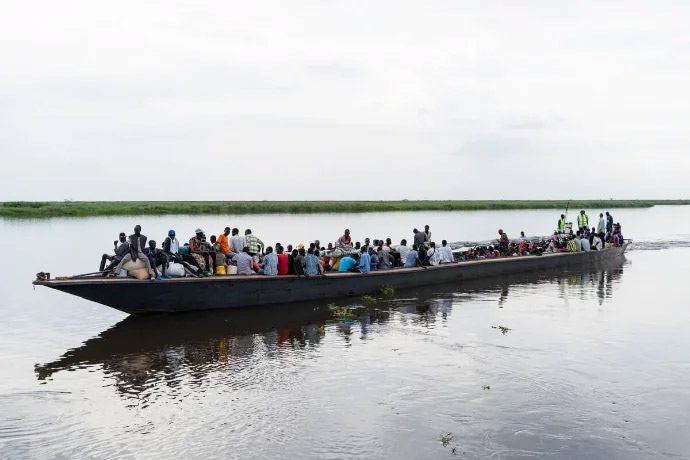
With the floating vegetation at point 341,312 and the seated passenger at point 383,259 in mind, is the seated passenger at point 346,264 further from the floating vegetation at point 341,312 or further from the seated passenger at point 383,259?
the floating vegetation at point 341,312

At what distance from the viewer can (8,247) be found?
28656 millimetres

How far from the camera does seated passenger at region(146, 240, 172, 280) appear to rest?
13228 mm

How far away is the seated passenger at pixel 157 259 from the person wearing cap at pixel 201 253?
0.86 metres


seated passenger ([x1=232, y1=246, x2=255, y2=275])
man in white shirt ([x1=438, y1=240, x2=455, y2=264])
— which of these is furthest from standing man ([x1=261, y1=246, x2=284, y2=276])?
man in white shirt ([x1=438, y1=240, x2=455, y2=264])

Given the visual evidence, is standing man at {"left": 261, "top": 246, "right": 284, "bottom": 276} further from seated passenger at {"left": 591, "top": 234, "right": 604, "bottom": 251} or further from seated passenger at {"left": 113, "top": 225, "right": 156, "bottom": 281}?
seated passenger at {"left": 591, "top": 234, "right": 604, "bottom": 251}

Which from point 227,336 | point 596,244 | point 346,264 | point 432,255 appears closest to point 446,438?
point 227,336

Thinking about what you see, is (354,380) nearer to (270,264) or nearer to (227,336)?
(227,336)

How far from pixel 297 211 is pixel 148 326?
58.5 meters

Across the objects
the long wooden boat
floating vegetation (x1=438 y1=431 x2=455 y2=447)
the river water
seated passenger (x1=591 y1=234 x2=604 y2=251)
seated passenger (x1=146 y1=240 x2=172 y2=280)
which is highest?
seated passenger (x1=146 y1=240 x2=172 y2=280)

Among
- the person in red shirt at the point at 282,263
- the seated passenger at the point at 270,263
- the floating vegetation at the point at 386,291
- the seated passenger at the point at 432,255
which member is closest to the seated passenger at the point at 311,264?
the person in red shirt at the point at 282,263

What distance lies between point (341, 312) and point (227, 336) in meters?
3.14

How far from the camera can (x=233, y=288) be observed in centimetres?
1409

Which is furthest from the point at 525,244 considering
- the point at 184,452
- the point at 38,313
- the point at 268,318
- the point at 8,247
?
the point at 8,247

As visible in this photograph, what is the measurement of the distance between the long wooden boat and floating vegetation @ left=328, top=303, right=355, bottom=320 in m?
0.81
